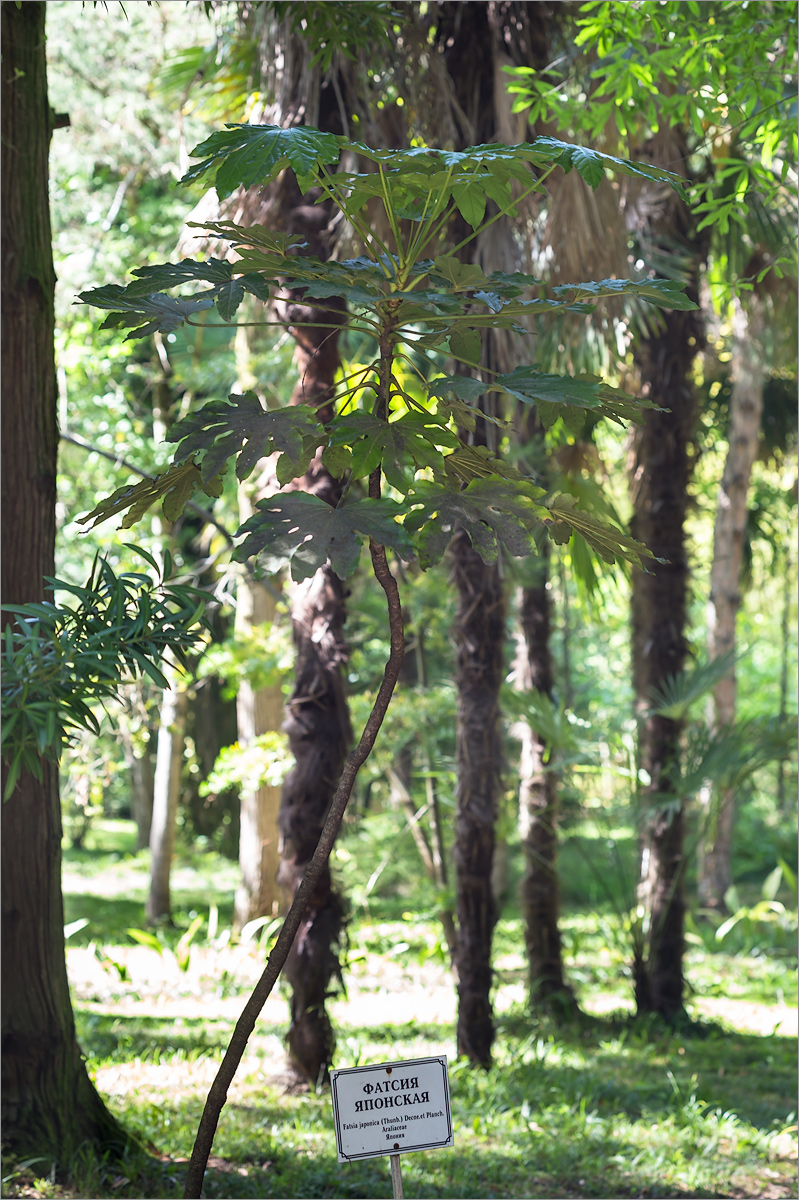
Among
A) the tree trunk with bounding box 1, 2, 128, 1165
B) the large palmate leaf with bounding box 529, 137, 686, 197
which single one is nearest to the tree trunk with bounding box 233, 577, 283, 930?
the tree trunk with bounding box 1, 2, 128, 1165

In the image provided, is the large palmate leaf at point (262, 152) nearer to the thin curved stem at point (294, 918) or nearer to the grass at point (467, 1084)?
the thin curved stem at point (294, 918)

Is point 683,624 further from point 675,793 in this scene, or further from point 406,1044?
point 406,1044

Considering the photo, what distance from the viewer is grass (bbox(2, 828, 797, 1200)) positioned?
3.47 m

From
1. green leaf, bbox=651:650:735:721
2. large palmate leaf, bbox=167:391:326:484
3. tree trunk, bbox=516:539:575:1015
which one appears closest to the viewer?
large palmate leaf, bbox=167:391:326:484

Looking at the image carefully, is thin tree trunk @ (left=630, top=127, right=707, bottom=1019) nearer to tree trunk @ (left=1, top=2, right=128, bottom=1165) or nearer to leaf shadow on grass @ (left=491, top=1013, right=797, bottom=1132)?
leaf shadow on grass @ (left=491, top=1013, right=797, bottom=1132)

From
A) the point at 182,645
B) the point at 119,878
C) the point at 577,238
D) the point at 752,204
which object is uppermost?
the point at 752,204

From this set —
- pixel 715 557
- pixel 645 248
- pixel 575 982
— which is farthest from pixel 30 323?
pixel 715 557

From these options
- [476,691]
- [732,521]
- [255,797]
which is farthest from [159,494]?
[732,521]

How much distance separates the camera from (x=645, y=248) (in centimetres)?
545

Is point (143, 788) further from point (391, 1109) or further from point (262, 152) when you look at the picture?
point (262, 152)

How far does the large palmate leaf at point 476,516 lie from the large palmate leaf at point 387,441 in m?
0.06

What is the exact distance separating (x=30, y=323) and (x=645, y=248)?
3697mm

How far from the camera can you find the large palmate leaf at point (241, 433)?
1.65 metres

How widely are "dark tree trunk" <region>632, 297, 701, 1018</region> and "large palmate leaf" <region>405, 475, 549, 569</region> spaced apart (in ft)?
15.6
